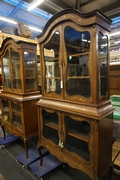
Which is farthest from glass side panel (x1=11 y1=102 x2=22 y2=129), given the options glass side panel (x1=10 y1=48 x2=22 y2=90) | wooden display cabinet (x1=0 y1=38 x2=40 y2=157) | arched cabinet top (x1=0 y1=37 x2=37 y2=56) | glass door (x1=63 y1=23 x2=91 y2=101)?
glass door (x1=63 y1=23 x2=91 y2=101)

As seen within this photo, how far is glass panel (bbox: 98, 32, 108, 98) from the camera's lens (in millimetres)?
1219

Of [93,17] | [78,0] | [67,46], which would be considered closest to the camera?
[93,17]

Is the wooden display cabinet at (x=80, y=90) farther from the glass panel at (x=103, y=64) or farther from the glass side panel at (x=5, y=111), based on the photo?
the glass side panel at (x=5, y=111)

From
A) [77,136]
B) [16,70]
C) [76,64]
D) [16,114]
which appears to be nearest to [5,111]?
[16,114]

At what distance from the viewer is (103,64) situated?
1291 mm

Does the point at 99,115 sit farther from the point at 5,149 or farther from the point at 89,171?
the point at 5,149

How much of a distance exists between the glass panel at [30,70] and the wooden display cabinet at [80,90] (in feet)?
1.86

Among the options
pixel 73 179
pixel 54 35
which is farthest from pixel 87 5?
pixel 73 179

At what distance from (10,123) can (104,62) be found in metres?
2.08

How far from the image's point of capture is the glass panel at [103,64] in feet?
4.00

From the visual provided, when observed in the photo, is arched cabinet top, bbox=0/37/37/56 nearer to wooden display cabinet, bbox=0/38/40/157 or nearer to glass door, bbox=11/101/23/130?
wooden display cabinet, bbox=0/38/40/157

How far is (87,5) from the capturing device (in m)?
2.44

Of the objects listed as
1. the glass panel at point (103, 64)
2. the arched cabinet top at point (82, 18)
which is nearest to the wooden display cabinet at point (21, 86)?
the arched cabinet top at point (82, 18)

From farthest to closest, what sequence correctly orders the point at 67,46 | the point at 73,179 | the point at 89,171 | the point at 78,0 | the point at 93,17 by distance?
Result: the point at 78,0 < the point at 73,179 < the point at 67,46 < the point at 89,171 < the point at 93,17
